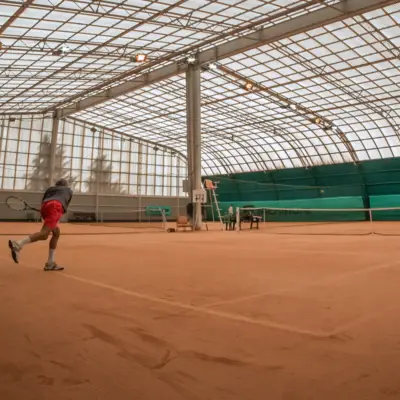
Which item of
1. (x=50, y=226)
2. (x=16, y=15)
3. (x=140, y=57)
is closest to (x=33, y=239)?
(x=50, y=226)

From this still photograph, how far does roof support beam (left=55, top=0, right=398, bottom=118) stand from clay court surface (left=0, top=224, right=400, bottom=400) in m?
20.2

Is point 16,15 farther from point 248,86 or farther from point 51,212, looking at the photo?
point 51,212

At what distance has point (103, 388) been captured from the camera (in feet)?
6.07

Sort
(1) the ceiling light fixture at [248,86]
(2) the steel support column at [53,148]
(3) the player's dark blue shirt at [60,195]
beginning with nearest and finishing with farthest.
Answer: (3) the player's dark blue shirt at [60,195], (1) the ceiling light fixture at [248,86], (2) the steel support column at [53,148]

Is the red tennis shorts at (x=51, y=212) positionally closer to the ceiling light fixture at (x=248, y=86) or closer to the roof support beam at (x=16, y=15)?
the roof support beam at (x=16, y=15)

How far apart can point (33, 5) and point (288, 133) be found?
31.0 meters

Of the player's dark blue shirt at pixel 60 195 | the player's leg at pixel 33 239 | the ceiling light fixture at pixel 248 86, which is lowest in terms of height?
the player's leg at pixel 33 239

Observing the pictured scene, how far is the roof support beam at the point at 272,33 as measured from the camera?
2070cm

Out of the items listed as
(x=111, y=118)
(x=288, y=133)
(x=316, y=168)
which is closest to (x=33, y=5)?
(x=111, y=118)

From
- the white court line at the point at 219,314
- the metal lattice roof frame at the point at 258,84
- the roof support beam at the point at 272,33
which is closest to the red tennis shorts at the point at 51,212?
the white court line at the point at 219,314

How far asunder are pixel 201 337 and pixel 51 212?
168 inches

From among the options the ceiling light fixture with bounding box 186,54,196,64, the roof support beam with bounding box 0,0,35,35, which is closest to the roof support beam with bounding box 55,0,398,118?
the ceiling light fixture with bounding box 186,54,196,64

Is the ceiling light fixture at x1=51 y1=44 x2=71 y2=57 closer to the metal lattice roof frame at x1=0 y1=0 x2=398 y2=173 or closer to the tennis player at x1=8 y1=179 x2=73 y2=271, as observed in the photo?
the metal lattice roof frame at x1=0 y1=0 x2=398 y2=173

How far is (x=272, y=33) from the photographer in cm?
2369
